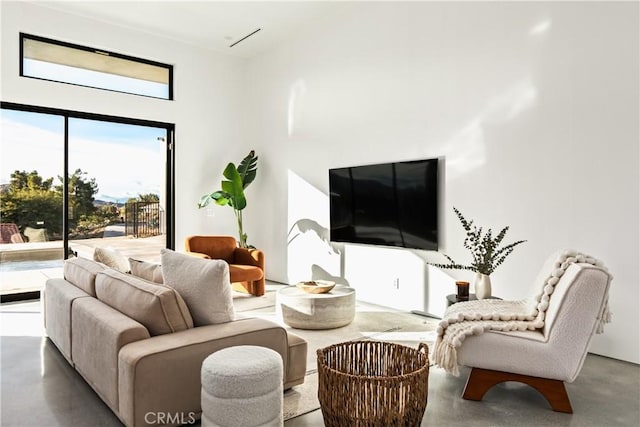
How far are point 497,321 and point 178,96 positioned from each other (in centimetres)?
527

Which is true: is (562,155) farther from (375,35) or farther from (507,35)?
(375,35)

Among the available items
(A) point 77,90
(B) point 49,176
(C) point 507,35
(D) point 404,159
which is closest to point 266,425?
(D) point 404,159

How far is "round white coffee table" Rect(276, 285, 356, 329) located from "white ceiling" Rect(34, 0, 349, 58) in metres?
3.35

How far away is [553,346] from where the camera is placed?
2354mm

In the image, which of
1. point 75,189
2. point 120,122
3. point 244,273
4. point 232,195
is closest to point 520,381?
point 244,273

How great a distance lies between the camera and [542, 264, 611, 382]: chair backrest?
7.58 ft

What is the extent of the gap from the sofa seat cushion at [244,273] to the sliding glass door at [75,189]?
64.6 inches

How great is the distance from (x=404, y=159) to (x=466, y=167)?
0.70 meters

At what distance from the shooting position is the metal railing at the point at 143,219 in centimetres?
599

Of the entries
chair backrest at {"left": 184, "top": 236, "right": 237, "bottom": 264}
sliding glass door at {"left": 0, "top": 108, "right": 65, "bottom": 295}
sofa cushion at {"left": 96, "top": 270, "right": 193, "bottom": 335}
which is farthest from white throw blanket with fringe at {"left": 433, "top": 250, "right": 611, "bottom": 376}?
sliding glass door at {"left": 0, "top": 108, "right": 65, "bottom": 295}

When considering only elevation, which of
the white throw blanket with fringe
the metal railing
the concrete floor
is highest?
the metal railing

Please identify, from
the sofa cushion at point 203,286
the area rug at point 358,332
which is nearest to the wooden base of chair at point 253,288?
the area rug at point 358,332

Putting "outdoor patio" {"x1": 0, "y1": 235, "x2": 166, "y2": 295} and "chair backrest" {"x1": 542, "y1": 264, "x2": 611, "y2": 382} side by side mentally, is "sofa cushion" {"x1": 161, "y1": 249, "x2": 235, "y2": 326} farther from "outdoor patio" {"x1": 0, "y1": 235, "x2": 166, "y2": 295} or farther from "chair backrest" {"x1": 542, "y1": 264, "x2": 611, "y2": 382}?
"outdoor patio" {"x1": 0, "y1": 235, "x2": 166, "y2": 295}

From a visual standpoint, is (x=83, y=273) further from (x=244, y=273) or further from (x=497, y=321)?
(x=497, y=321)
